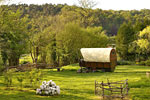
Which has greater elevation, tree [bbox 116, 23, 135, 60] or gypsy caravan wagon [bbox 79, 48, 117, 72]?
tree [bbox 116, 23, 135, 60]

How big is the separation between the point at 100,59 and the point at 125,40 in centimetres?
2597

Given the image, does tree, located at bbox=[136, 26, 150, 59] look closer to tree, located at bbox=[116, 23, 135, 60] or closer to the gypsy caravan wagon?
tree, located at bbox=[116, 23, 135, 60]

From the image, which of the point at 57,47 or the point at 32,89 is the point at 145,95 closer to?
the point at 32,89

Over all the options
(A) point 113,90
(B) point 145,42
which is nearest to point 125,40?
(B) point 145,42

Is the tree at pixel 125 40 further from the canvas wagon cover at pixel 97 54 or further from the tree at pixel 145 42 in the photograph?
the canvas wagon cover at pixel 97 54

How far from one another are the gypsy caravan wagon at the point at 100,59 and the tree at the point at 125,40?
23.7 meters

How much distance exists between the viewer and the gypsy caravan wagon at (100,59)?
26.6 m

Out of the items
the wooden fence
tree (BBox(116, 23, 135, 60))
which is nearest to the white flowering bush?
the wooden fence

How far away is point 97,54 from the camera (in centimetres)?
2723

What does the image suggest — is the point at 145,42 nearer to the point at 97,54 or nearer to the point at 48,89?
the point at 97,54

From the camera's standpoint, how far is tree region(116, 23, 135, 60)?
50469 millimetres

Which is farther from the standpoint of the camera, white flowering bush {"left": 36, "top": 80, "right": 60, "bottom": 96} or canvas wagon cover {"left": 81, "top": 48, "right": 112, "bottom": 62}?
canvas wagon cover {"left": 81, "top": 48, "right": 112, "bottom": 62}

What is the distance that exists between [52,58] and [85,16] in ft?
63.1

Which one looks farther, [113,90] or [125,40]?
[125,40]
